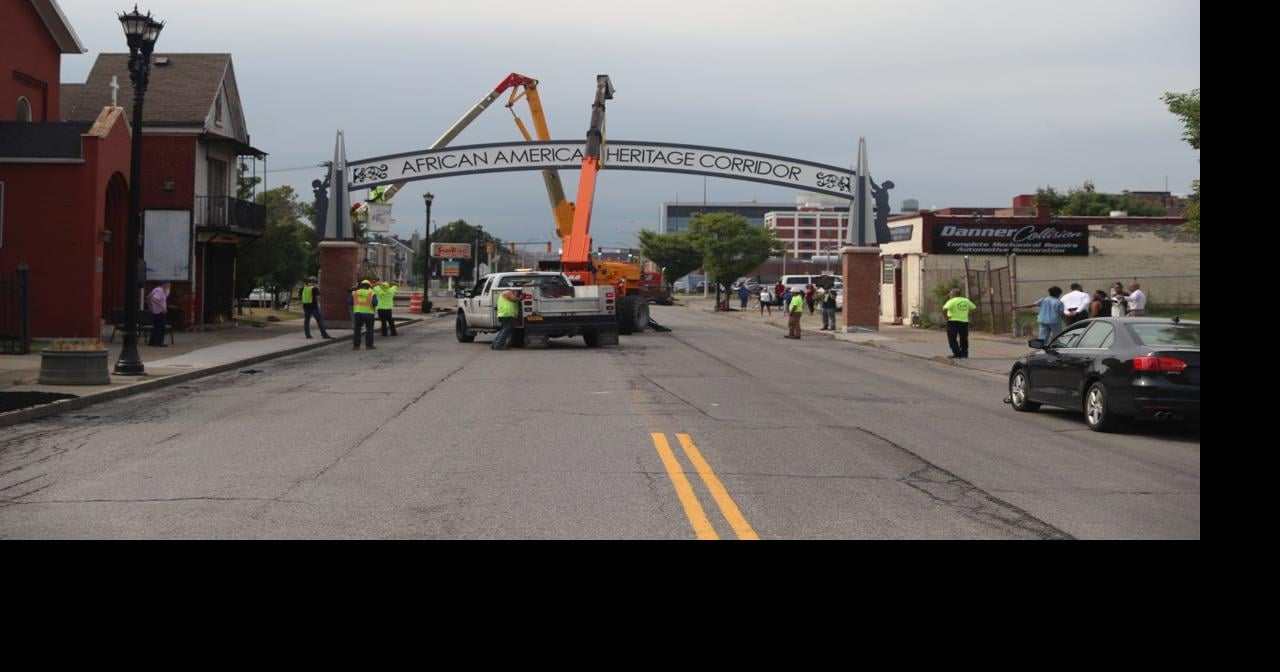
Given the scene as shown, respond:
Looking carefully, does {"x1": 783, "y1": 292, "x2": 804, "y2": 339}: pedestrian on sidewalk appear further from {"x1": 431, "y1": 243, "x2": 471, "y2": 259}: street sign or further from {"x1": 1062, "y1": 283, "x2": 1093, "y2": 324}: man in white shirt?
{"x1": 431, "y1": 243, "x2": 471, "y2": 259}: street sign

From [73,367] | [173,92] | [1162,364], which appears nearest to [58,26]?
[173,92]

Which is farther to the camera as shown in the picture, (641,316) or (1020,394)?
(641,316)

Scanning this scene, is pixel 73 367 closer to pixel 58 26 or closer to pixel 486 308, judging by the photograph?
pixel 486 308

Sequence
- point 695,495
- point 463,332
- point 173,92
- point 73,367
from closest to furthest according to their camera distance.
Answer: point 695,495 < point 73,367 < point 463,332 < point 173,92

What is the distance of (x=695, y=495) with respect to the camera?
367 inches

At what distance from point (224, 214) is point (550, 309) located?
13.4 metres

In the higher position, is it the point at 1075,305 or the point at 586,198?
the point at 586,198

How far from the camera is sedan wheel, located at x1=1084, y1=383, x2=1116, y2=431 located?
48.5ft

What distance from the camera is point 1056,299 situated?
27.7m

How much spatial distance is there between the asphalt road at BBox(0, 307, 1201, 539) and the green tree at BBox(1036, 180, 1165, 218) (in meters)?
75.4

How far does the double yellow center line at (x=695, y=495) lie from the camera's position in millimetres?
8000

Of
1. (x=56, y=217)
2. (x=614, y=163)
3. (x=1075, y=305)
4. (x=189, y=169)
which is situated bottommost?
(x=1075, y=305)
